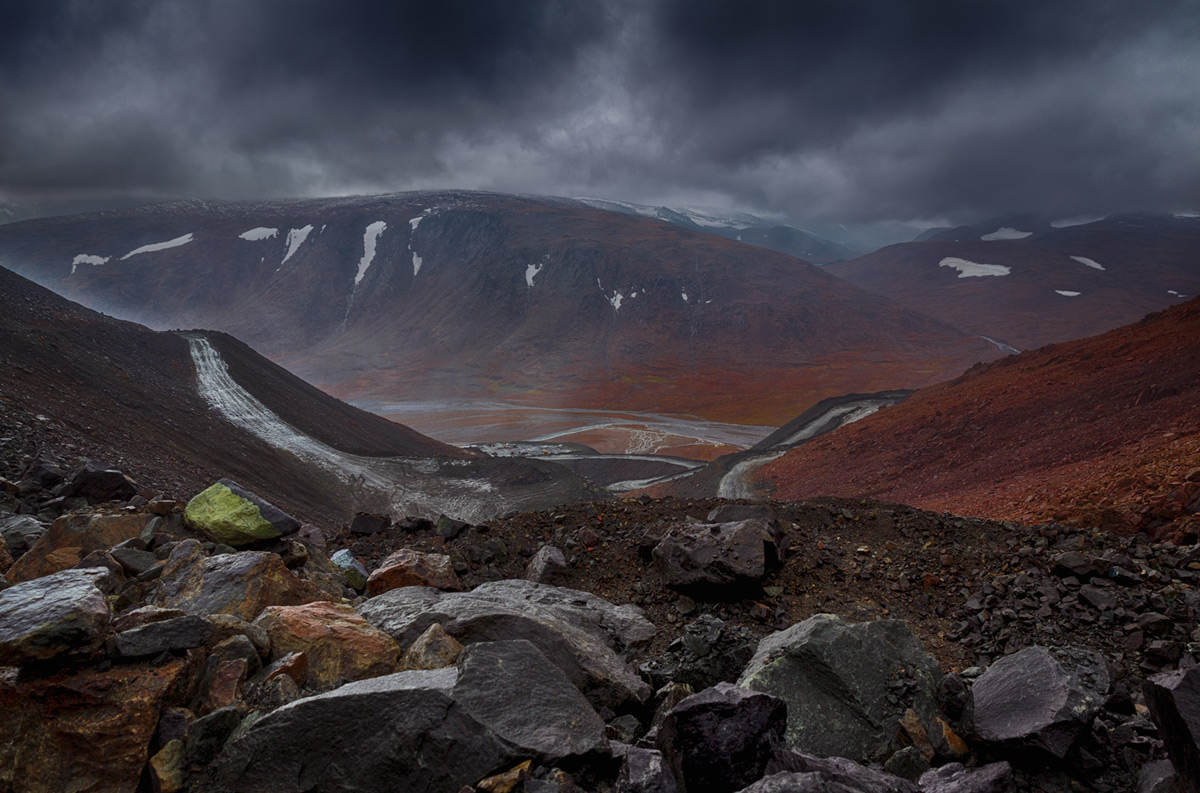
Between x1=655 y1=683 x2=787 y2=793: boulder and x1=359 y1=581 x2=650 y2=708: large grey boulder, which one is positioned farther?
x1=359 y1=581 x2=650 y2=708: large grey boulder

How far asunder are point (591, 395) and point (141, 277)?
13853 centimetres

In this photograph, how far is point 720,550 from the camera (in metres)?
8.20

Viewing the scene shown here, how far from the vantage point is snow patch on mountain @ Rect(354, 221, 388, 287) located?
150 meters

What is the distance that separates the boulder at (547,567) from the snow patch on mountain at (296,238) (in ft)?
569

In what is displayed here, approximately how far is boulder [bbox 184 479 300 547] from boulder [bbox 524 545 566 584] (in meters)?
3.69

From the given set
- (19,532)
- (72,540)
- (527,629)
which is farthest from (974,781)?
(19,532)

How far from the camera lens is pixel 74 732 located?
330 centimetres

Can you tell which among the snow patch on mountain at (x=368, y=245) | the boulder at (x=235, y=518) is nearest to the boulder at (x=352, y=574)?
the boulder at (x=235, y=518)

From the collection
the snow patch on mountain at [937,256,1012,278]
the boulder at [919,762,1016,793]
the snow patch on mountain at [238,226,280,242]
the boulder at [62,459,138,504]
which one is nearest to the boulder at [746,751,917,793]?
the boulder at [919,762,1016,793]

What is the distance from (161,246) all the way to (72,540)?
20230 cm

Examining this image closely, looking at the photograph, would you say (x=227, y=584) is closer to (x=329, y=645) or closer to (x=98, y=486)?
(x=329, y=645)

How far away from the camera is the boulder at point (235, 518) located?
7297 millimetres

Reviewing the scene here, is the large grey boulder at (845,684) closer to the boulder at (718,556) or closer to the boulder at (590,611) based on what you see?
the boulder at (590,611)

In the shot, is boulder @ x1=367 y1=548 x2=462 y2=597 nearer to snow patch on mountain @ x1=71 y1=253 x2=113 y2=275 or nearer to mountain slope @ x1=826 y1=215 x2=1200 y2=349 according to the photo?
mountain slope @ x1=826 y1=215 x2=1200 y2=349
